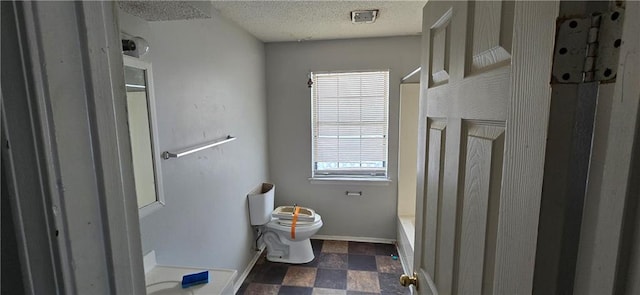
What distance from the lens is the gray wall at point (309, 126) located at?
3.03 metres

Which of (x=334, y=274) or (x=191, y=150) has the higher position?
(x=191, y=150)

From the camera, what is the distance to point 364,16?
2.30m

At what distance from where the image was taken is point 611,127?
36 centimetres

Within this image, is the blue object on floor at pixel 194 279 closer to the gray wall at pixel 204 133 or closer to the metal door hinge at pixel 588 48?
the gray wall at pixel 204 133

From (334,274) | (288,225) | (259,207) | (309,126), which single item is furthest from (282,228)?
(309,126)

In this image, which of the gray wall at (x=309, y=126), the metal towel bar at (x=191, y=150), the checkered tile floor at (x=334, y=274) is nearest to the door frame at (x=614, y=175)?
the metal towel bar at (x=191, y=150)

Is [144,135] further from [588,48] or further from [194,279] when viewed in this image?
[588,48]

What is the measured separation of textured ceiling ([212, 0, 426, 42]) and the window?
0.47 meters

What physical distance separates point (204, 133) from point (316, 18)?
129cm

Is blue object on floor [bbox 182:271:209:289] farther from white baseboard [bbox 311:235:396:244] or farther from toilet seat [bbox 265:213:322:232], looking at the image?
white baseboard [bbox 311:235:396:244]

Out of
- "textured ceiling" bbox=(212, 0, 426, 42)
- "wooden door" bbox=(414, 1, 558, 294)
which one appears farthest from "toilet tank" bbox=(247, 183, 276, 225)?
"wooden door" bbox=(414, 1, 558, 294)

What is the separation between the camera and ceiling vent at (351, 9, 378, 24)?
2.22 m

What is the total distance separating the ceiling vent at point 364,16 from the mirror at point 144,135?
1550 mm

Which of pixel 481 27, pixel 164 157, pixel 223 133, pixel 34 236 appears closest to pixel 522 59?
pixel 481 27
